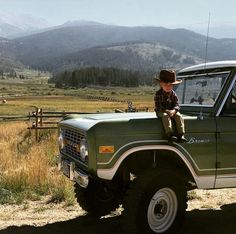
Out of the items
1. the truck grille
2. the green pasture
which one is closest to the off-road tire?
the truck grille

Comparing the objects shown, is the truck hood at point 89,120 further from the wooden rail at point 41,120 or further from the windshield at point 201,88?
the wooden rail at point 41,120

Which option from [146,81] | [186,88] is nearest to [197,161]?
[186,88]

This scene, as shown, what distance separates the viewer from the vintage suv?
17.2 feet

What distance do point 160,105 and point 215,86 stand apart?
1.01m

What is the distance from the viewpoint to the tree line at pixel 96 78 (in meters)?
186

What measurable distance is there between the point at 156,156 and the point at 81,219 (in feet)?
6.05

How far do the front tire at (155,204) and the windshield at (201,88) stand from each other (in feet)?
4.38

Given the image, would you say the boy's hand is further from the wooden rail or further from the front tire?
the wooden rail

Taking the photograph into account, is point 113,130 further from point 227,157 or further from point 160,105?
point 227,157

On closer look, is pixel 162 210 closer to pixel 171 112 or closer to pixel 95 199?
pixel 171 112

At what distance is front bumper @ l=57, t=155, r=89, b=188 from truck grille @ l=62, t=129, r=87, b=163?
0.41 ft

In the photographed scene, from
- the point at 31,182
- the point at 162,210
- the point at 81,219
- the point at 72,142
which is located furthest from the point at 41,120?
the point at 162,210

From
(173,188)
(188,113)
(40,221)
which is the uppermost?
(188,113)

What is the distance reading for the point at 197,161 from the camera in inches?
221
